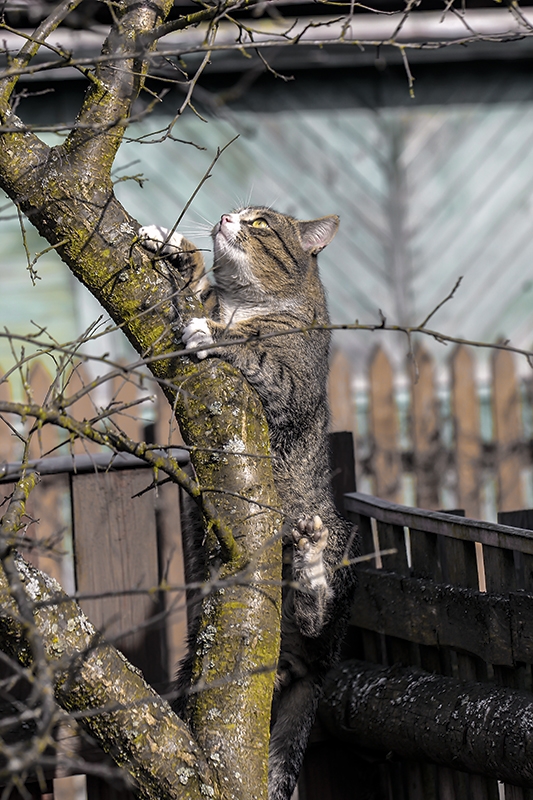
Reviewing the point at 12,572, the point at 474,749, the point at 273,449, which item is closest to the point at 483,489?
the point at 273,449

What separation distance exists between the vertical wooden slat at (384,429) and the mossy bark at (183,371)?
3699 millimetres

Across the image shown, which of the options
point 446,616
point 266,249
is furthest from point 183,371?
point 266,249

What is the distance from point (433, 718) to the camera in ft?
8.90

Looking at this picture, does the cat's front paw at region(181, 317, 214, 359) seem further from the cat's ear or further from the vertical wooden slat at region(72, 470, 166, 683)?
the cat's ear

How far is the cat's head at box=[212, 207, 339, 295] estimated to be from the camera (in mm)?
3820

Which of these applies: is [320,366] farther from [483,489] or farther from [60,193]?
[483,489]

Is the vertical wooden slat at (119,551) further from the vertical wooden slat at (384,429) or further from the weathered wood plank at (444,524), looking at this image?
the vertical wooden slat at (384,429)

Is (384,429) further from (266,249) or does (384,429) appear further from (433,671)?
(433,671)

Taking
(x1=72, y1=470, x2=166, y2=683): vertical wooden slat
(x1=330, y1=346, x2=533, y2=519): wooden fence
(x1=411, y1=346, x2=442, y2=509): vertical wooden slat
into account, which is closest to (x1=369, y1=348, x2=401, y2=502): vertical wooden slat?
(x1=330, y1=346, x2=533, y2=519): wooden fence

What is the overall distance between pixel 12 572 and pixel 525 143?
22.9ft

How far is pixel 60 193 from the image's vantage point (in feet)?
7.31

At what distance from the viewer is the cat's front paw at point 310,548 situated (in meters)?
2.92

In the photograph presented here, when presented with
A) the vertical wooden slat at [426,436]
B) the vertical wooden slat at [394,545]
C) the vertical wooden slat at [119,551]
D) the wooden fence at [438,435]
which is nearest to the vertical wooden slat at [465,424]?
the wooden fence at [438,435]

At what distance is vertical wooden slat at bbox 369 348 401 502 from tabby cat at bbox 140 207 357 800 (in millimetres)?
2010
